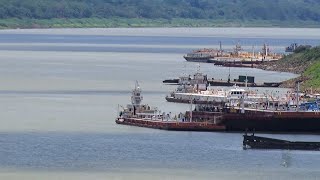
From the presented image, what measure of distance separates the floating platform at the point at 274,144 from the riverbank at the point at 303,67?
122 feet

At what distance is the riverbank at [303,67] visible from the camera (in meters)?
112

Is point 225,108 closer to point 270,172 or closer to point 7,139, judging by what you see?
point 7,139

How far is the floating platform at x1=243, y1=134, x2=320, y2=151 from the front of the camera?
219 feet

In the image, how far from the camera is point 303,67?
138m

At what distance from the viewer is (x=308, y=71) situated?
12475 cm

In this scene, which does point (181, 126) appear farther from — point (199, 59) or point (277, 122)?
point (199, 59)

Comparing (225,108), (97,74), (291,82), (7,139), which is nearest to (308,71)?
(291,82)

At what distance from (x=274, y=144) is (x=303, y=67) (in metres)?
71.7

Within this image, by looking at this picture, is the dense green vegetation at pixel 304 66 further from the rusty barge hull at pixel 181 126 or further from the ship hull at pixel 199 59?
the rusty barge hull at pixel 181 126

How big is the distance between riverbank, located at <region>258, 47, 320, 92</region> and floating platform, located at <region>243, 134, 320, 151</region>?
37.1 metres

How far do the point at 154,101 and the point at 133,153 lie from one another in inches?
1322

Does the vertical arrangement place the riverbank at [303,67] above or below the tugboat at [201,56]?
below

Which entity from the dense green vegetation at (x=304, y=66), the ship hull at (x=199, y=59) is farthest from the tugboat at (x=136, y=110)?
the ship hull at (x=199, y=59)

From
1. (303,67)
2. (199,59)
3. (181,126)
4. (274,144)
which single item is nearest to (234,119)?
(181,126)
